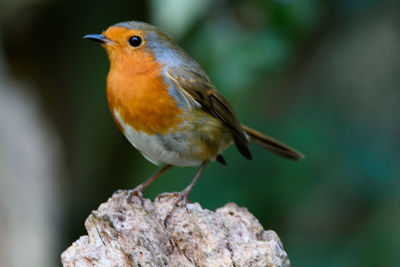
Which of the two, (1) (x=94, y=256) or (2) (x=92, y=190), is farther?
(2) (x=92, y=190)

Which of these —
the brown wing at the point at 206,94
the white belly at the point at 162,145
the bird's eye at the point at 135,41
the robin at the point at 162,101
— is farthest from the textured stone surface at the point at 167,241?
the bird's eye at the point at 135,41

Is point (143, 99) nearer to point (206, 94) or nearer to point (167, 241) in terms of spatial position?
point (206, 94)

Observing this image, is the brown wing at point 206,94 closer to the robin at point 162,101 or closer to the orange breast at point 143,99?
the robin at point 162,101

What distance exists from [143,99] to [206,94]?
0.45m

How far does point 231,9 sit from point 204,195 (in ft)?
4.09

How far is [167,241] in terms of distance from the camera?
7.82ft

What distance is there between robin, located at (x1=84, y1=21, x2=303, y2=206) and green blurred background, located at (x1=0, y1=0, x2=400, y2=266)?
318mm

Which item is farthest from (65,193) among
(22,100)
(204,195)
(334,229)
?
(334,229)

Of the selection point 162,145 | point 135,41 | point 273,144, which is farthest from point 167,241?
point 273,144

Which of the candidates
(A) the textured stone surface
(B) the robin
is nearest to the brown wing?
(B) the robin

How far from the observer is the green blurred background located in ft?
12.5

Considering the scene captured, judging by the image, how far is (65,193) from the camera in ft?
17.2

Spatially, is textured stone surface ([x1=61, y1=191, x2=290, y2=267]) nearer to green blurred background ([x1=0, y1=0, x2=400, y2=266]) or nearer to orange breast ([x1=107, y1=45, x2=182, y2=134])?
orange breast ([x1=107, y1=45, x2=182, y2=134])

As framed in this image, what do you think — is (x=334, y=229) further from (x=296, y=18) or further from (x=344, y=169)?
(x=296, y=18)
